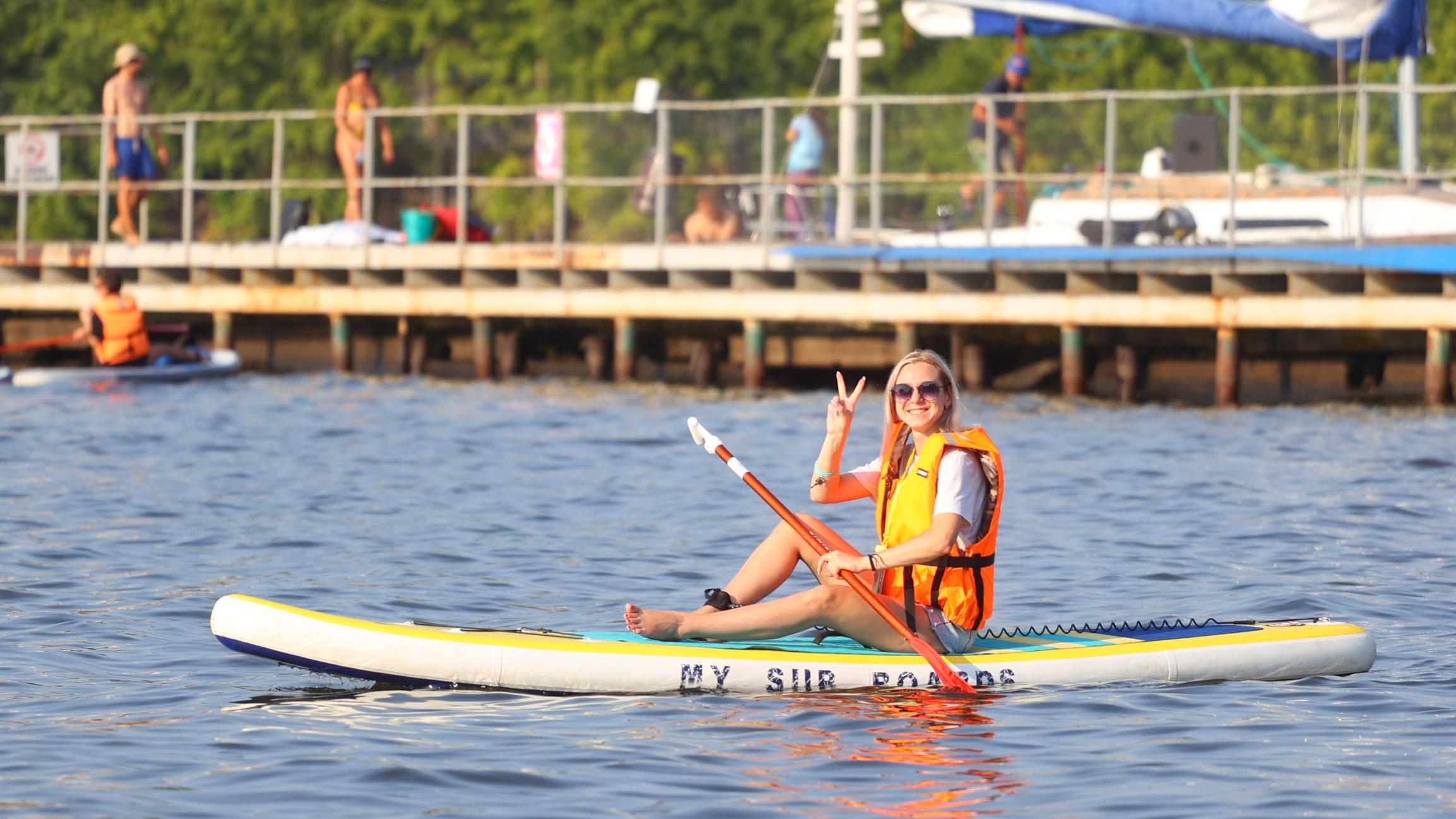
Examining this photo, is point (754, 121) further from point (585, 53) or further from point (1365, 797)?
point (585, 53)

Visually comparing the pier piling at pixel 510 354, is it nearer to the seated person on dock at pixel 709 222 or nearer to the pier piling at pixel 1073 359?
the seated person on dock at pixel 709 222

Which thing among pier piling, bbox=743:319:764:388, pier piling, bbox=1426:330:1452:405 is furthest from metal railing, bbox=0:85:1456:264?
pier piling, bbox=1426:330:1452:405

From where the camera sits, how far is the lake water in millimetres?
6047

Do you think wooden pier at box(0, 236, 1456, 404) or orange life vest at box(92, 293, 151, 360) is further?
orange life vest at box(92, 293, 151, 360)

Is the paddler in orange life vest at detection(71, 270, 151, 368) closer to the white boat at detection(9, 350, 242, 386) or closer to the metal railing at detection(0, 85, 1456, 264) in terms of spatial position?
the white boat at detection(9, 350, 242, 386)

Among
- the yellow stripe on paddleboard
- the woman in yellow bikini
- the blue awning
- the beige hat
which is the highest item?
the blue awning

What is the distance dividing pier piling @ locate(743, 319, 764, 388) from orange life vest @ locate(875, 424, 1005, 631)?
413 inches

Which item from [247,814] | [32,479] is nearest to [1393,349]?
[32,479]

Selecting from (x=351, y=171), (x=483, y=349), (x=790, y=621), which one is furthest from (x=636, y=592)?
(x=351, y=171)

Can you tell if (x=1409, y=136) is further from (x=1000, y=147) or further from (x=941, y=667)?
(x=941, y=667)

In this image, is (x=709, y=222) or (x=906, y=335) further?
(x=709, y=222)

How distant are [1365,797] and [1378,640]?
7.44 ft

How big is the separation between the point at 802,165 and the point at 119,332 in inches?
232

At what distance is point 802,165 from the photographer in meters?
18.2
